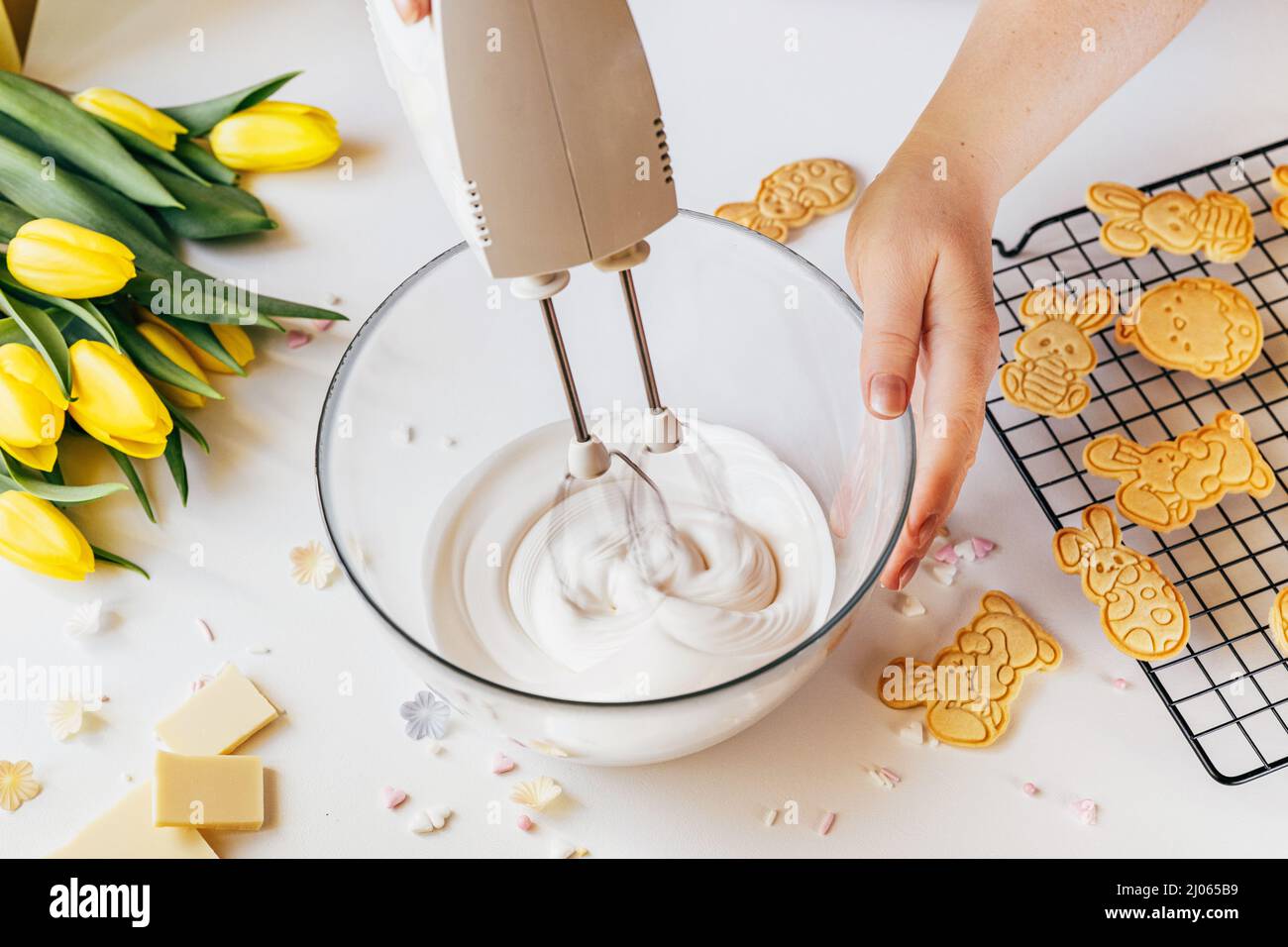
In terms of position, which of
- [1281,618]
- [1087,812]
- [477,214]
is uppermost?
[477,214]

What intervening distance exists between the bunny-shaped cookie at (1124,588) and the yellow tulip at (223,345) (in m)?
0.62

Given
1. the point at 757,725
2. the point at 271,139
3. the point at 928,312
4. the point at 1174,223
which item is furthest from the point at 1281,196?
the point at 271,139

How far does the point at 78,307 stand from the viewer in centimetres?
82

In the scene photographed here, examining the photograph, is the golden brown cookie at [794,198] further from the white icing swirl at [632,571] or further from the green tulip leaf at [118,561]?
the green tulip leaf at [118,561]

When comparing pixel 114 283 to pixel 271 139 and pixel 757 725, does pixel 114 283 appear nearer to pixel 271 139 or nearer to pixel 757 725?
pixel 271 139

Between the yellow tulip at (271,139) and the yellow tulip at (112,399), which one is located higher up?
the yellow tulip at (271,139)

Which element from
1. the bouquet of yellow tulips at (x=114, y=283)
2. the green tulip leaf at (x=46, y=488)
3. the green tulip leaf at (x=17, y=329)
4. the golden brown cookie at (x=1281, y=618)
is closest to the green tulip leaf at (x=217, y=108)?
the bouquet of yellow tulips at (x=114, y=283)

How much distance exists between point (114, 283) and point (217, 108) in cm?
24

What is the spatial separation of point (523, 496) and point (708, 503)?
0.13m

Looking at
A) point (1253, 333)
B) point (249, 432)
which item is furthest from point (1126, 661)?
point (249, 432)

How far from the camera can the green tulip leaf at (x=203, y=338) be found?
2.85 ft

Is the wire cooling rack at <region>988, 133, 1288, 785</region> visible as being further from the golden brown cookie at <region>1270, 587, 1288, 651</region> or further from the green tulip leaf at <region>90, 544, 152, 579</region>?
the green tulip leaf at <region>90, 544, 152, 579</region>

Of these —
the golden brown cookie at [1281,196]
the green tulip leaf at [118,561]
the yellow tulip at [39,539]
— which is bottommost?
the green tulip leaf at [118,561]

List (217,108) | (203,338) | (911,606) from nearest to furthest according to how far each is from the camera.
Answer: (911,606)
(203,338)
(217,108)
